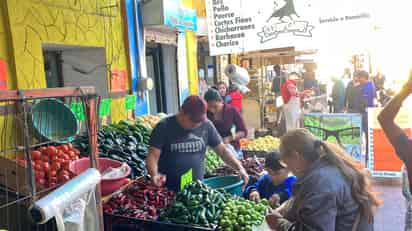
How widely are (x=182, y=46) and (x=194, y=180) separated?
18.2ft

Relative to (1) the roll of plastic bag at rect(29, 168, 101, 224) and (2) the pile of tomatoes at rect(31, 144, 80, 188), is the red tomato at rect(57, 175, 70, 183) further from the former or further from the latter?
(1) the roll of plastic bag at rect(29, 168, 101, 224)

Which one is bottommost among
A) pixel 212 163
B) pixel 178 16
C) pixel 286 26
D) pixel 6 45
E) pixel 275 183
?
pixel 212 163

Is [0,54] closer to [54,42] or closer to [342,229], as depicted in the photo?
[54,42]

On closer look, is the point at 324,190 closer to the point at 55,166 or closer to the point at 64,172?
the point at 64,172

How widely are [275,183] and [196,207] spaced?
0.76 meters

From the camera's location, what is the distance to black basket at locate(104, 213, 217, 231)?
2.92 metres

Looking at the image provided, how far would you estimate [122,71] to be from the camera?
20.7 feet

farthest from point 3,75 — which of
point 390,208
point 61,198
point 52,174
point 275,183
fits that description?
point 390,208

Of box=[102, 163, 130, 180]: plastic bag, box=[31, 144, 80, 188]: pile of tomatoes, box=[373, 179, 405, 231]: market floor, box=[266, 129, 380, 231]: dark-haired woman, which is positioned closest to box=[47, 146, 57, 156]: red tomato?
box=[31, 144, 80, 188]: pile of tomatoes

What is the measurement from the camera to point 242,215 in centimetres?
294

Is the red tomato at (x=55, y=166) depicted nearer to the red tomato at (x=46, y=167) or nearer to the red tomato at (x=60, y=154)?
the red tomato at (x=46, y=167)

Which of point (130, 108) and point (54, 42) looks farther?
point (130, 108)

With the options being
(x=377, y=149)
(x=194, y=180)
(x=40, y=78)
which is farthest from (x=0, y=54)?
(x=377, y=149)

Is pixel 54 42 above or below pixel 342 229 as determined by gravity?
above
